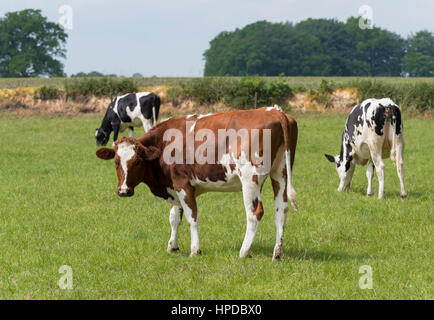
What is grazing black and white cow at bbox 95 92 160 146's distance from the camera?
23.3 m

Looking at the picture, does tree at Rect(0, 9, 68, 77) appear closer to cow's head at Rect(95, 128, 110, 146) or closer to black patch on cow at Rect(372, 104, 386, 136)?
cow's head at Rect(95, 128, 110, 146)

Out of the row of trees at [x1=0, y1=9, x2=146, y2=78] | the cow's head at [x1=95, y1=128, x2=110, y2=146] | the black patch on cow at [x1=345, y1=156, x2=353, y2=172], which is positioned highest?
the row of trees at [x1=0, y1=9, x2=146, y2=78]

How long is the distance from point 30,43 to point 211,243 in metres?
77.1

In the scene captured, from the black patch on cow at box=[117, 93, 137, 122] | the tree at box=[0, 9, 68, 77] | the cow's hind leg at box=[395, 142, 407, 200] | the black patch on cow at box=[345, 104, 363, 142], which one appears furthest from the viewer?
the tree at box=[0, 9, 68, 77]

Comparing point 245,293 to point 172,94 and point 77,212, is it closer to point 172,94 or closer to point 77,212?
point 77,212

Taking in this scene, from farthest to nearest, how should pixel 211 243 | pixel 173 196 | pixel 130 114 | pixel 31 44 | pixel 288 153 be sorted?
pixel 31 44 → pixel 130 114 → pixel 211 243 → pixel 173 196 → pixel 288 153

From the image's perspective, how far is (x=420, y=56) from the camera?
100938mm

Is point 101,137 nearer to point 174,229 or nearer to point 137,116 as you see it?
point 137,116

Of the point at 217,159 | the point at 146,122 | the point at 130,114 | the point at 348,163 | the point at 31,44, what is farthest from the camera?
the point at 31,44

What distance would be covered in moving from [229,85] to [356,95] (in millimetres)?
8449

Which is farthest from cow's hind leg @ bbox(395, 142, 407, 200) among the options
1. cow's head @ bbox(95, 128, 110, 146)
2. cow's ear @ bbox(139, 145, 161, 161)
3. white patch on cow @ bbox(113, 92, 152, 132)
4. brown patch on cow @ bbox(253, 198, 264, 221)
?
cow's head @ bbox(95, 128, 110, 146)

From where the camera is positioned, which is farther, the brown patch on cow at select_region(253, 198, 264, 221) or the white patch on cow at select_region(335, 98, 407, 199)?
the white patch on cow at select_region(335, 98, 407, 199)

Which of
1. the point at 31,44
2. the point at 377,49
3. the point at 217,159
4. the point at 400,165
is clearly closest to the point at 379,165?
the point at 400,165

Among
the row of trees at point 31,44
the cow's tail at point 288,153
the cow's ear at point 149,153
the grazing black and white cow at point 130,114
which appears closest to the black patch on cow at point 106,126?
the grazing black and white cow at point 130,114
